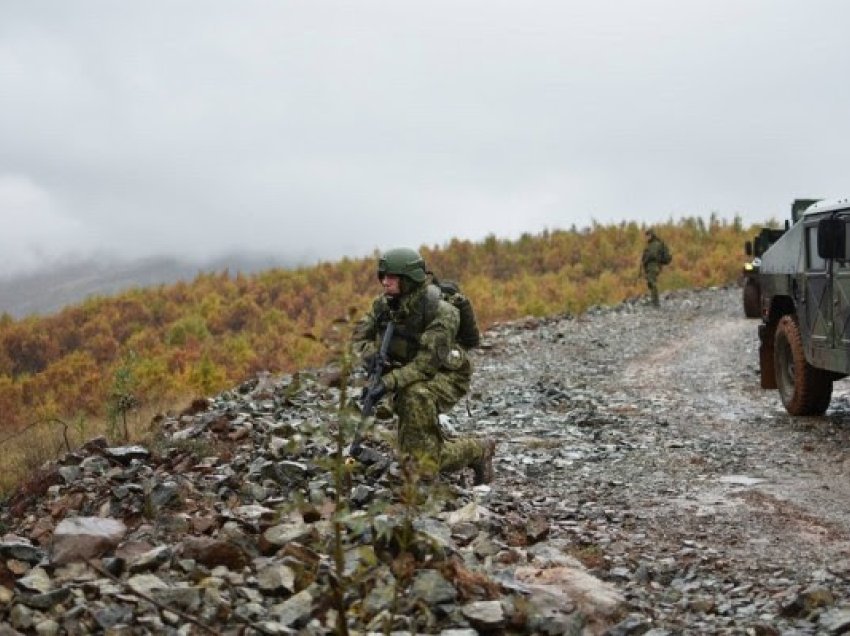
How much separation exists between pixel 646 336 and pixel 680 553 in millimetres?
12857

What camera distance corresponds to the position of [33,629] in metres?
4.02

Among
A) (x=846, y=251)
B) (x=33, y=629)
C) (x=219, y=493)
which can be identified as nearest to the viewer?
(x=33, y=629)

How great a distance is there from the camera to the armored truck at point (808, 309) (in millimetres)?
8453

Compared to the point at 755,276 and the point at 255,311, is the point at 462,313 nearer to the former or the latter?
the point at 755,276

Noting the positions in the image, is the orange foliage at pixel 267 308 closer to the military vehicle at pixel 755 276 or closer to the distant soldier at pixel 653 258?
the distant soldier at pixel 653 258

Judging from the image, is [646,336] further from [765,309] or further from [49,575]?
[49,575]

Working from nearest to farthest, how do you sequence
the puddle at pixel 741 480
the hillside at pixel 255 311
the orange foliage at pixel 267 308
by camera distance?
the puddle at pixel 741 480 < the hillside at pixel 255 311 < the orange foliage at pixel 267 308

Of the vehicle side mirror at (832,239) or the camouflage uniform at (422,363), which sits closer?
the camouflage uniform at (422,363)

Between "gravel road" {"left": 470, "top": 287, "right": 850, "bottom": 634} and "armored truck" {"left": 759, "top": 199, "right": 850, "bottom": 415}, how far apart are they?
357 millimetres

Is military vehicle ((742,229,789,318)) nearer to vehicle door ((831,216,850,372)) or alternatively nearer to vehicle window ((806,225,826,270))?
vehicle window ((806,225,826,270))

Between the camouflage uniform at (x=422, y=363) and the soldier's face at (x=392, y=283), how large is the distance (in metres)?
0.07

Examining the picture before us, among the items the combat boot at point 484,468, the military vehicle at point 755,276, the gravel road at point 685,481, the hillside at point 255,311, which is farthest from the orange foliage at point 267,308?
the combat boot at point 484,468

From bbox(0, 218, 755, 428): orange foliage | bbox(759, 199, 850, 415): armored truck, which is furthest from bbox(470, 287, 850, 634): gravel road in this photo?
bbox(0, 218, 755, 428): orange foliage

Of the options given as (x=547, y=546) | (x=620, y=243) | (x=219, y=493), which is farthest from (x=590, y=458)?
(x=620, y=243)
